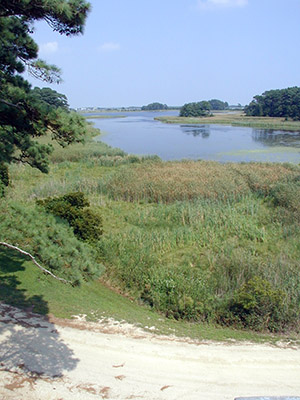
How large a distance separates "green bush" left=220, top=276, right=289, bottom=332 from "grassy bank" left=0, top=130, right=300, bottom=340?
0.06 ft

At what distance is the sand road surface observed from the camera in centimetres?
502

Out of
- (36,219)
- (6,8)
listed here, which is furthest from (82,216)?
(6,8)

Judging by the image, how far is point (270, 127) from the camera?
216 ft

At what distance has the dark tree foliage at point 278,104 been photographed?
82.2m

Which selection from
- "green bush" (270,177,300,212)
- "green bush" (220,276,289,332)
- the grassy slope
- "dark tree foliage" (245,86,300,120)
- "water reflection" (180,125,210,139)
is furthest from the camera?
"dark tree foliage" (245,86,300,120)

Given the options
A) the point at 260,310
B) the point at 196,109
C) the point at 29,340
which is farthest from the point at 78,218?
the point at 196,109

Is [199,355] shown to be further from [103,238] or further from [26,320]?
[103,238]

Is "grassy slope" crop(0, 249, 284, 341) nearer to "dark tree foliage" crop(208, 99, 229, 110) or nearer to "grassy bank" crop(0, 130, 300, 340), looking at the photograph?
"grassy bank" crop(0, 130, 300, 340)

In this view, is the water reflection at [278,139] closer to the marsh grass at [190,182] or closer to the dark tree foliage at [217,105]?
the marsh grass at [190,182]

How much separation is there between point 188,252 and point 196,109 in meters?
100

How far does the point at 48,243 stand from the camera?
15.8 feet

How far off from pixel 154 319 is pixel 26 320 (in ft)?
7.43

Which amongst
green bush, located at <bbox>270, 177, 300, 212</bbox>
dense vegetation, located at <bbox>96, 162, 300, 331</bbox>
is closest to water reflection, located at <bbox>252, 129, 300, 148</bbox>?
dense vegetation, located at <bbox>96, 162, 300, 331</bbox>

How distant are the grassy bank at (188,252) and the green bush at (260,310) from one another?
0.02 m
